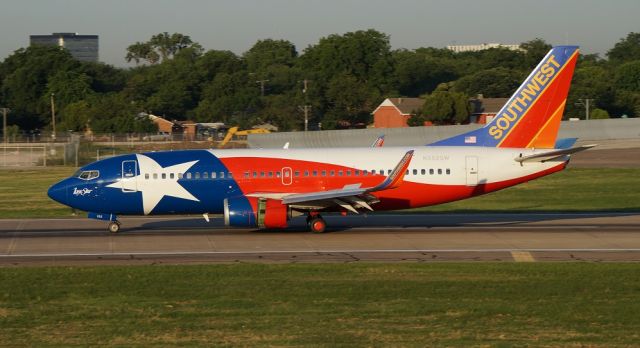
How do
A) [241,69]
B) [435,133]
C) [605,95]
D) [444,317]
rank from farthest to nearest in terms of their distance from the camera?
[241,69] → [605,95] → [435,133] → [444,317]

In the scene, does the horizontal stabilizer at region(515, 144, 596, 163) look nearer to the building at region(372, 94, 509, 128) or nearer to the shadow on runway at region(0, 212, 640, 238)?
the shadow on runway at region(0, 212, 640, 238)

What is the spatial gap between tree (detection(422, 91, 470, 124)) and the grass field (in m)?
44.1

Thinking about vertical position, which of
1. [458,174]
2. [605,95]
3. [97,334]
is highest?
[605,95]

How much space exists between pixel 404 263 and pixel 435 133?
55.5 m

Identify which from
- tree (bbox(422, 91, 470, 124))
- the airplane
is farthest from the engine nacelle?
tree (bbox(422, 91, 470, 124))

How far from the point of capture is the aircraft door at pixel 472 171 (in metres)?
35.3

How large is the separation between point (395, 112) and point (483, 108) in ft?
35.2

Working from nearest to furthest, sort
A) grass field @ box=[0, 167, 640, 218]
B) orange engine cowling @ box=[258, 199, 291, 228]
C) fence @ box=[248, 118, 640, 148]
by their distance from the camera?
1. orange engine cowling @ box=[258, 199, 291, 228]
2. grass field @ box=[0, 167, 640, 218]
3. fence @ box=[248, 118, 640, 148]

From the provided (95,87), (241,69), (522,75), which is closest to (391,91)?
(522,75)

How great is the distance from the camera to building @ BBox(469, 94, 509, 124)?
110344 mm

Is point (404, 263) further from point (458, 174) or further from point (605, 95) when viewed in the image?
point (605, 95)

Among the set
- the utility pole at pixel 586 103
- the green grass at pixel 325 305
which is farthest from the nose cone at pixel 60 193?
the utility pole at pixel 586 103

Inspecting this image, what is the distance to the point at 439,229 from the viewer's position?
3584 cm

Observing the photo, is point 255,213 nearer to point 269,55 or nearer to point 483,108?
point 483,108
